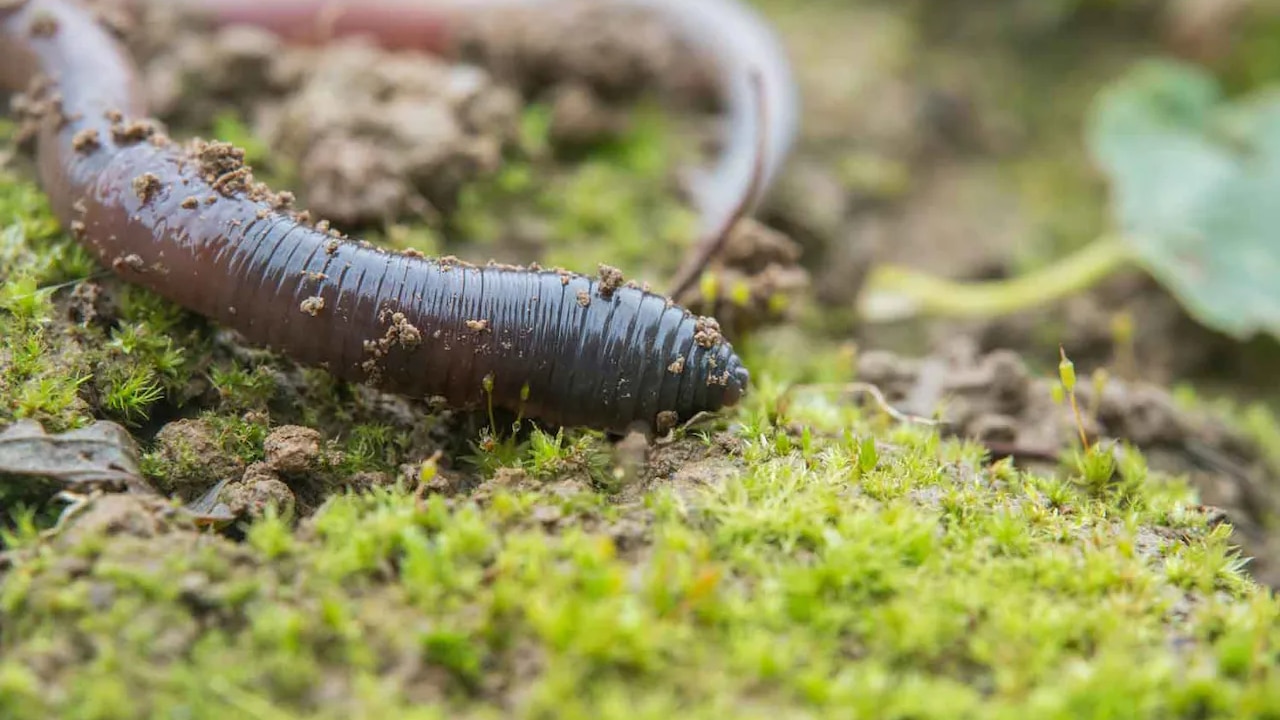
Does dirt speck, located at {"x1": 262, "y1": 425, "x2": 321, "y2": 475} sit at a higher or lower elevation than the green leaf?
lower

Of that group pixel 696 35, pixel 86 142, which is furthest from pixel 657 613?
pixel 696 35

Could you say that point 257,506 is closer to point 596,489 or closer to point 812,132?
point 596,489

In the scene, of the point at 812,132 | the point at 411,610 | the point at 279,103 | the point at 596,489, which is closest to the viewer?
the point at 411,610

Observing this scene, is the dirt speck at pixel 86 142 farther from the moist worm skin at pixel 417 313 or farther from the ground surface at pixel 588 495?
the ground surface at pixel 588 495

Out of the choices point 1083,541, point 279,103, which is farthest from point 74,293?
point 1083,541

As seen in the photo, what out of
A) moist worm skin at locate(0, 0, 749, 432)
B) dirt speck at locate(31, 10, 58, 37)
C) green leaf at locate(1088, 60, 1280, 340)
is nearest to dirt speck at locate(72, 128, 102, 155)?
moist worm skin at locate(0, 0, 749, 432)

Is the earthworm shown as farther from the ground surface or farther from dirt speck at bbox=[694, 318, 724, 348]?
dirt speck at bbox=[694, 318, 724, 348]

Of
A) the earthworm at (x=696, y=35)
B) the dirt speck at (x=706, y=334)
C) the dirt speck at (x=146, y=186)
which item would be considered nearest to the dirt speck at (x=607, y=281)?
the dirt speck at (x=706, y=334)
